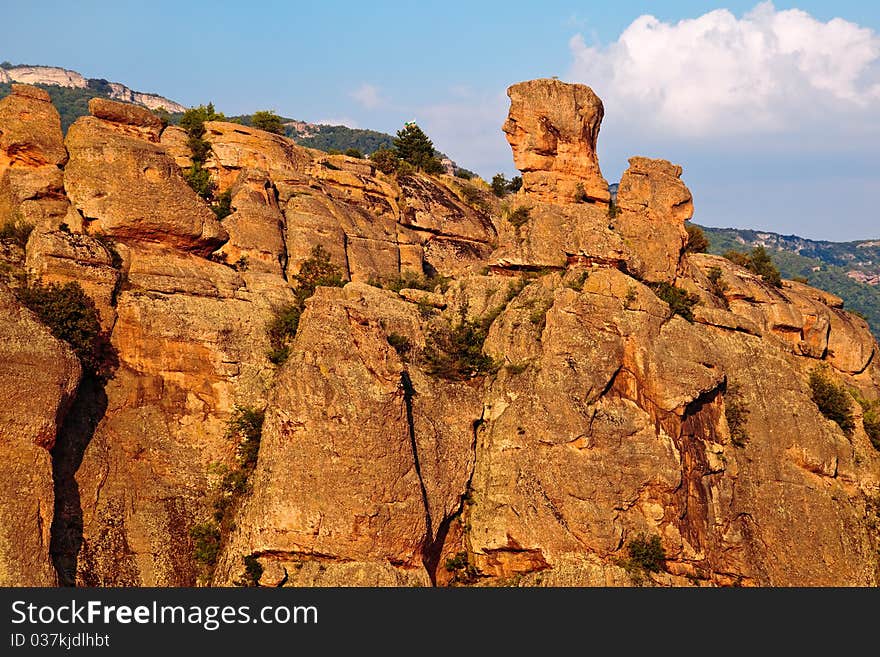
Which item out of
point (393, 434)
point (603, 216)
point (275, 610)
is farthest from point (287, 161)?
point (275, 610)

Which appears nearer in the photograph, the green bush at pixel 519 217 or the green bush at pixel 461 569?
the green bush at pixel 461 569

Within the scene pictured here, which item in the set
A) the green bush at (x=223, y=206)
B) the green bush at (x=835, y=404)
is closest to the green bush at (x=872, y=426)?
the green bush at (x=835, y=404)

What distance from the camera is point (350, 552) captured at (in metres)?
35.0

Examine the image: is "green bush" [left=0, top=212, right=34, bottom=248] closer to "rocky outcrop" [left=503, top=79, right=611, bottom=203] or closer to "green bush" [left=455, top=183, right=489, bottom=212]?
"rocky outcrop" [left=503, top=79, right=611, bottom=203]

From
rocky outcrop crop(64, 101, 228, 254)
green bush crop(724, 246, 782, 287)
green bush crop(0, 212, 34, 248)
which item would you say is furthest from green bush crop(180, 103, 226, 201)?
green bush crop(724, 246, 782, 287)

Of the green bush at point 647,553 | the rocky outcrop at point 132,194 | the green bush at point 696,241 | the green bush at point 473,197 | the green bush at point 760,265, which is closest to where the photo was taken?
the green bush at point 647,553

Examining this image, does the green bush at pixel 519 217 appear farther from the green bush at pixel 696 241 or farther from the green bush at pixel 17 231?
the green bush at pixel 17 231

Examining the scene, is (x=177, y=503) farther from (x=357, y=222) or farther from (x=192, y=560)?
(x=357, y=222)

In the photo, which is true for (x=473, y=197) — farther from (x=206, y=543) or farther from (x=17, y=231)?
(x=206, y=543)

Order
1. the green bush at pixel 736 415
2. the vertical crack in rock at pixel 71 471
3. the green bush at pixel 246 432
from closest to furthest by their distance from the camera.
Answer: the vertical crack in rock at pixel 71 471, the green bush at pixel 246 432, the green bush at pixel 736 415

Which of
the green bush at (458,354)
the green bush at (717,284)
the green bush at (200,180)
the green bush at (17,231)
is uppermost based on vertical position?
the green bush at (200,180)

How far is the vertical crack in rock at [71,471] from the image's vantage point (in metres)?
33.3

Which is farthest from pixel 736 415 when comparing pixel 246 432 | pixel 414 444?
pixel 246 432

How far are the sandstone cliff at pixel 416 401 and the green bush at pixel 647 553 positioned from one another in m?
0.27
